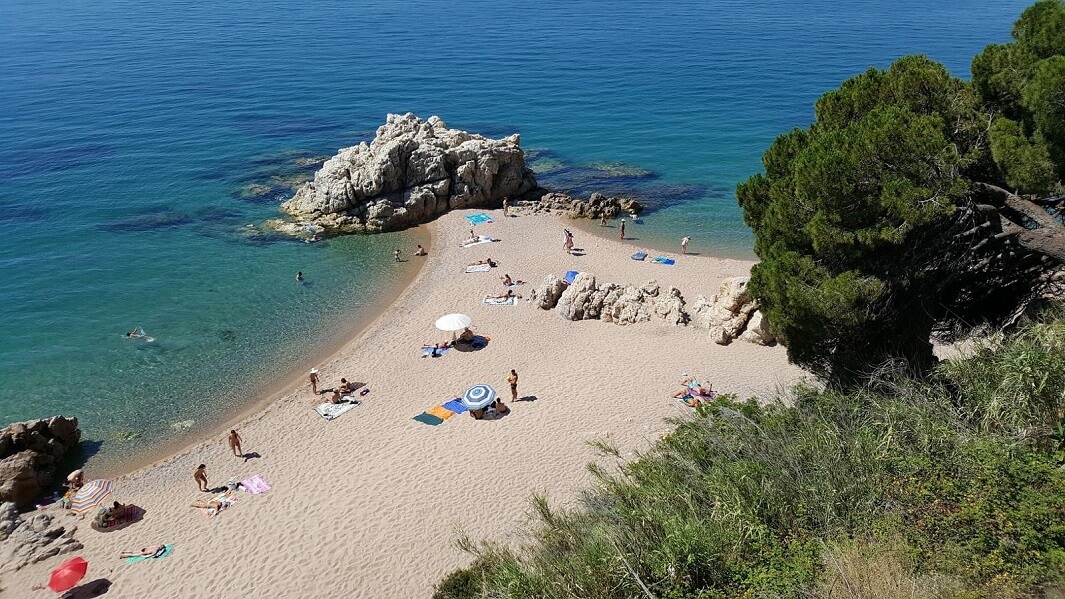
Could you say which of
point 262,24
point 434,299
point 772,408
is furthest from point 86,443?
point 262,24

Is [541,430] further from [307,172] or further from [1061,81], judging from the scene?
[307,172]

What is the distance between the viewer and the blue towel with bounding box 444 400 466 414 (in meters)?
19.5

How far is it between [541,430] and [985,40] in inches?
3650

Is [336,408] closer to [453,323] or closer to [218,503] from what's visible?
[218,503]

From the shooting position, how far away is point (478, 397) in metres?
19.1

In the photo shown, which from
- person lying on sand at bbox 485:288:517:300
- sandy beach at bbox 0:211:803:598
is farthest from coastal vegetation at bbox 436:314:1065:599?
person lying on sand at bbox 485:288:517:300

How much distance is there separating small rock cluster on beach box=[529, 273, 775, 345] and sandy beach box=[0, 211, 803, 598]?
0.43 metres

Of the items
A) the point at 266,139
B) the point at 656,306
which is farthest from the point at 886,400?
the point at 266,139

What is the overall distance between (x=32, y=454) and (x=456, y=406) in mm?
12375

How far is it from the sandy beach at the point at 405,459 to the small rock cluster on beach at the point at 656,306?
0.43 metres

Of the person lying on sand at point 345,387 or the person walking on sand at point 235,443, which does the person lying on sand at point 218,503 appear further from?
the person lying on sand at point 345,387

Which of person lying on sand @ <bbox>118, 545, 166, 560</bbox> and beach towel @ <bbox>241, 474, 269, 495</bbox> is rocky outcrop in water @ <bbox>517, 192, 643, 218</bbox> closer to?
beach towel @ <bbox>241, 474, 269, 495</bbox>

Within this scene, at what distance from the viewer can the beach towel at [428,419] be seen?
62.4ft

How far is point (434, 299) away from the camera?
91.3ft
